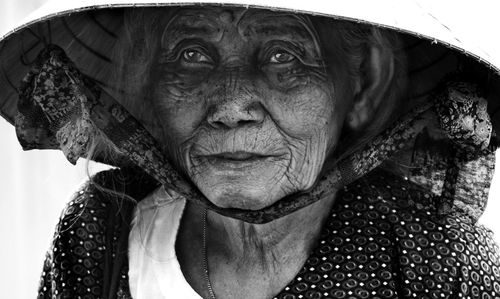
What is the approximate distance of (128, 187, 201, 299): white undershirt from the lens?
9.12 feet

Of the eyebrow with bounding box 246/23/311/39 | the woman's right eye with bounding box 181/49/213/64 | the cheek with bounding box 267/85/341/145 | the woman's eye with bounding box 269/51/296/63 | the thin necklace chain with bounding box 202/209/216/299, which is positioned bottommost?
the thin necklace chain with bounding box 202/209/216/299

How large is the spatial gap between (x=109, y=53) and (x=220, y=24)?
0.50 m

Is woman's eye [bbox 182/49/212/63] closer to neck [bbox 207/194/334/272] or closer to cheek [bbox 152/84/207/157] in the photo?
cheek [bbox 152/84/207/157]

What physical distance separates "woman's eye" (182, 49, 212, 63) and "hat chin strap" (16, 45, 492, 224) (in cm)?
24

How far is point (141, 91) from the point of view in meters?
2.90

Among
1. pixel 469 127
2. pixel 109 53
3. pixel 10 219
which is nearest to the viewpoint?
pixel 469 127

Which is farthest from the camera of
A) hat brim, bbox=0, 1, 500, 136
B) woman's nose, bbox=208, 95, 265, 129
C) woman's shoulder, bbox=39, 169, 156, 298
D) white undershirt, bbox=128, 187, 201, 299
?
woman's shoulder, bbox=39, 169, 156, 298

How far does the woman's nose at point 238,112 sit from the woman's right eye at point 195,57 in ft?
0.43

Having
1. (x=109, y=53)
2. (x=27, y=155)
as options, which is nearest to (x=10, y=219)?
(x=27, y=155)

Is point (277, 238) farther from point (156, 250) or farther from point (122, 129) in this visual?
point (122, 129)

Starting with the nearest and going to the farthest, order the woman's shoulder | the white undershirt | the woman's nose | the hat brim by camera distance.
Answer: the hat brim < the woman's nose < the white undershirt < the woman's shoulder

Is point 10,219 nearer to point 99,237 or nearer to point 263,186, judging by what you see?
point 99,237

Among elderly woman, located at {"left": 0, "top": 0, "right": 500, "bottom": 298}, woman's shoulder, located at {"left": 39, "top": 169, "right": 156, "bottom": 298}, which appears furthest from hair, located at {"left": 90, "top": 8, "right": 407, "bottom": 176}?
woman's shoulder, located at {"left": 39, "top": 169, "right": 156, "bottom": 298}

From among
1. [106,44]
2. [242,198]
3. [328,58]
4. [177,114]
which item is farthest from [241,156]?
[106,44]
